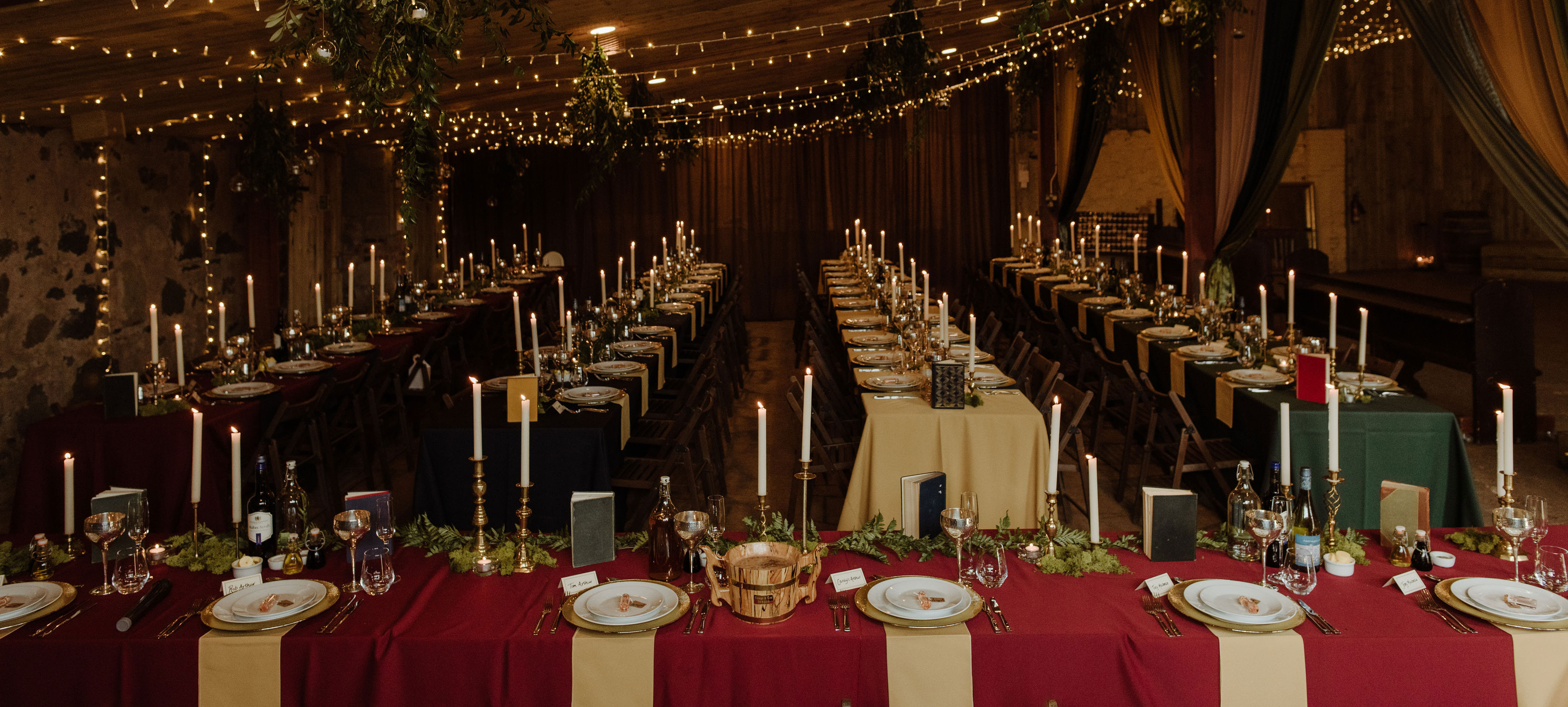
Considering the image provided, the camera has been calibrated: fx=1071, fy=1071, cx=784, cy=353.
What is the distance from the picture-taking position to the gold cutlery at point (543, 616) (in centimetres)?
212

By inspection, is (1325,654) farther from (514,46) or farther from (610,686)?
(514,46)

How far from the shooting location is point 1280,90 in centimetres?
673

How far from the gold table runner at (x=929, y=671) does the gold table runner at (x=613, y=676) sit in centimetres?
47

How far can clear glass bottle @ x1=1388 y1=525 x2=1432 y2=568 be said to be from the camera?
242 centimetres

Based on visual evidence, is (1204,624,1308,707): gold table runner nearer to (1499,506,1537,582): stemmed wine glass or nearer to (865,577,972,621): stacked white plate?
(865,577,972,621): stacked white plate

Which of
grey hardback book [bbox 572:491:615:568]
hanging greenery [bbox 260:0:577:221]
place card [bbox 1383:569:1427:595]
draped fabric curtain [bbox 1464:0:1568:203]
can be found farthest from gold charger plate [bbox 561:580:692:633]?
draped fabric curtain [bbox 1464:0:1568:203]

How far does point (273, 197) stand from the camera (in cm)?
741

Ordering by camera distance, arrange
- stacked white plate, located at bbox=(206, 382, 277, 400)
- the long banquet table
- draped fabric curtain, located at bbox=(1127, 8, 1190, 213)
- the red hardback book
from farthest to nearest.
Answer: draped fabric curtain, located at bbox=(1127, 8, 1190, 213), stacked white plate, located at bbox=(206, 382, 277, 400), the red hardback book, the long banquet table

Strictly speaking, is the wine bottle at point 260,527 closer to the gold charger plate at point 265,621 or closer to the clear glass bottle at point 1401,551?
the gold charger plate at point 265,621

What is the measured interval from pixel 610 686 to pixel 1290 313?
15.1 ft

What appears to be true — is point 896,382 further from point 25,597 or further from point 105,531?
point 25,597

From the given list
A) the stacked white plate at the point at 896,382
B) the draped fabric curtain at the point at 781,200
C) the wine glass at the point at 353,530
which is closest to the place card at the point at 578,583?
the wine glass at the point at 353,530

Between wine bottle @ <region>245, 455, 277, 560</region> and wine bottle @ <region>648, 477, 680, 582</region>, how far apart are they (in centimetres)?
91

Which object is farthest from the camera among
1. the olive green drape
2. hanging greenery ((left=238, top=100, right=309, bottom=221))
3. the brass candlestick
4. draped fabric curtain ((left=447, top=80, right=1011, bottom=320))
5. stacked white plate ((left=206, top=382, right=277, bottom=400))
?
draped fabric curtain ((left=447, top=80, right=1011, bottom=320))
